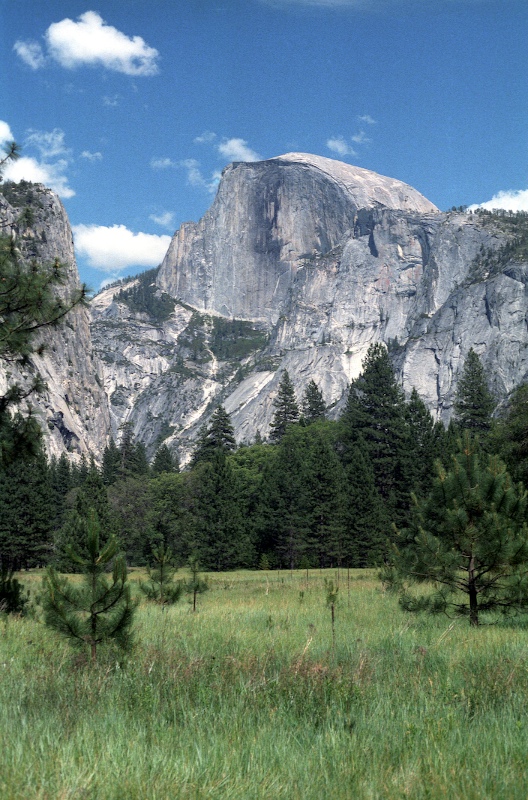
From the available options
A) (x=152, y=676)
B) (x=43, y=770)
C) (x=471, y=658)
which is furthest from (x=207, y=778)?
(x=471, y=658)

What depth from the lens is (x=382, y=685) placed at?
604 centimetres

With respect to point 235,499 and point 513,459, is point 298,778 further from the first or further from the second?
point 235,499

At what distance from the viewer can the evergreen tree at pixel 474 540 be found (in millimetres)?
11391

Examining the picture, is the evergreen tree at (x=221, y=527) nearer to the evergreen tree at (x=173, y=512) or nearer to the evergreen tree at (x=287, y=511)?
the evergreen tree at (x=173, y=512)

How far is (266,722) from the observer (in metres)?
4.89

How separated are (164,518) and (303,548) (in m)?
19.2

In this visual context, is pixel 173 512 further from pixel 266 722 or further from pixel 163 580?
pixel 266 722

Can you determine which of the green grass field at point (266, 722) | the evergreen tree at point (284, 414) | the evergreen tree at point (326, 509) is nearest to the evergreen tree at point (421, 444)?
the evergreen tree at point (326, 509)

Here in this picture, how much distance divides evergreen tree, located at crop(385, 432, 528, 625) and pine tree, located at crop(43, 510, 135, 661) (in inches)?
243

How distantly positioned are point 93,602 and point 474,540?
719 cm

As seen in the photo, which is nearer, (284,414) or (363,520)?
(363,520)

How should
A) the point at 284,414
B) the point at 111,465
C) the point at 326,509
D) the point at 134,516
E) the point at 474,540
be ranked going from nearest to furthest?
the point at 474,540
the point at 326,509
the point at 134,516
the point at 284,414
the point at 111,465

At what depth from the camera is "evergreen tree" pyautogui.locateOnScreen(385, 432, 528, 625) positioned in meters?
11.4

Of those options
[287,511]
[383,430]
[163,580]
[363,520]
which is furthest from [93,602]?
[383,430]
